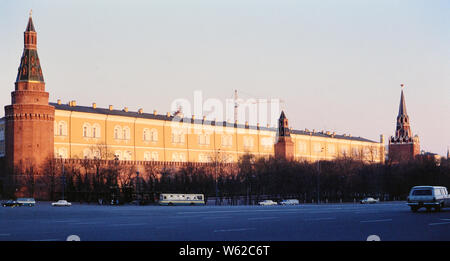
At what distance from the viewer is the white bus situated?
59.2 m

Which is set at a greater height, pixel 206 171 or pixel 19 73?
pixel 19 73

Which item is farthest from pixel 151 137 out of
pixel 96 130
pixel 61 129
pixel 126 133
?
pixel 61 129

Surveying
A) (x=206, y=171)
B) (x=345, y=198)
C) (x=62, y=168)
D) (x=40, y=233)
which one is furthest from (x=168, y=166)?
(x=40, y=233)

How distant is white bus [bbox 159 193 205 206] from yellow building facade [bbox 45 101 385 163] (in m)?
19.5

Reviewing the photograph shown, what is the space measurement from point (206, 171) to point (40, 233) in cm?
6940

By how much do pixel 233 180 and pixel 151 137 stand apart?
21072 millimetres

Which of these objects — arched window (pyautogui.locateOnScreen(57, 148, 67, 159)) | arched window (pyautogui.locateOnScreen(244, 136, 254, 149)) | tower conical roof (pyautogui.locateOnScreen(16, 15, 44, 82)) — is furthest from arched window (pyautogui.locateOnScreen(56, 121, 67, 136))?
arched window (pyautogui.locateOnScreen(244, 136, 254, 149))

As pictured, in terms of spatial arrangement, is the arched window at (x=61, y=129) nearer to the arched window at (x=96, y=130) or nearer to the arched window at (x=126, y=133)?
the arched window at (x=96, y=130)

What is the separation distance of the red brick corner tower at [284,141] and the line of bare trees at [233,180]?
18.7 m

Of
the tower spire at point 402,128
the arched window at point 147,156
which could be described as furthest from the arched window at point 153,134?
the tower spire at point 402,128

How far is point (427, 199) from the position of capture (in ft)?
98.4

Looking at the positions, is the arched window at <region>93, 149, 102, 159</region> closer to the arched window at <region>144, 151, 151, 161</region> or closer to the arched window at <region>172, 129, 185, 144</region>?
the arched window at <region>144, 151, 151, 161</region>

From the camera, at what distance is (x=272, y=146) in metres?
114

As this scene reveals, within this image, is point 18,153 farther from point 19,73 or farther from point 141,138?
point 141,138
